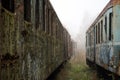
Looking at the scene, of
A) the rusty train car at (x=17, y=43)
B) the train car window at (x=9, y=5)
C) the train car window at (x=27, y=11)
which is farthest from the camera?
the train car window at (x=27, y=11)

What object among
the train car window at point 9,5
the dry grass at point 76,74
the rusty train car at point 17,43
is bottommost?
the dry grass at point 76,74

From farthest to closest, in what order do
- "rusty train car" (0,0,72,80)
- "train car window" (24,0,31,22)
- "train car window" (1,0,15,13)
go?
1. "train car window" (24,0,31,22)
2. "train car window" (1,0,15,13)
3. "rusty train car" (0,0,72,80)

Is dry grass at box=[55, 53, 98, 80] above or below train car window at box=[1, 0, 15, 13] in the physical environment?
below

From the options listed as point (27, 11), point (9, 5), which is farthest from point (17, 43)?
point (27, 11)

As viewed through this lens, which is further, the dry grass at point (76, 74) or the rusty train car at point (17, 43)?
the dry grass at point (76, 74)

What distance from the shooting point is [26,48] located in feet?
18.0

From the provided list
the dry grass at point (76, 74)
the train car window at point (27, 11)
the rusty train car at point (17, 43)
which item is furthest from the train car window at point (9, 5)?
the dry grass at point (76, 74)

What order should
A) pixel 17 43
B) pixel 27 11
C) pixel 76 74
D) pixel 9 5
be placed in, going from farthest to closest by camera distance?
pixel 76 74
pixel 27 11
pixel 17 43
pixel 9 5

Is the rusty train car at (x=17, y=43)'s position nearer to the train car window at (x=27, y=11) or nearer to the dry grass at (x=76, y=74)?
the train car window at (x=27, y=11)

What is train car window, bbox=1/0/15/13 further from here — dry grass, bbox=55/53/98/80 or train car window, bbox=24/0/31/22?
dry grass, bbox=55/53/98/80

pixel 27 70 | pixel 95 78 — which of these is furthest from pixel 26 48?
pixel 95 78

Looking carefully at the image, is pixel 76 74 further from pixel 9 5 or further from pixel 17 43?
pixel 9 5

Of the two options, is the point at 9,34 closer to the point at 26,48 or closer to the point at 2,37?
the point at 2,37

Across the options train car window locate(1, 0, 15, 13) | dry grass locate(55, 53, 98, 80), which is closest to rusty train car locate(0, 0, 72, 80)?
train car window locate(1, 0, 15, 13)
